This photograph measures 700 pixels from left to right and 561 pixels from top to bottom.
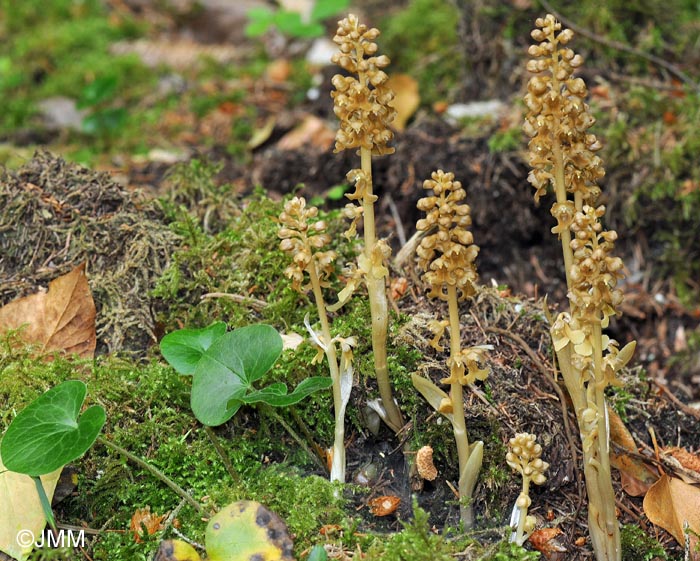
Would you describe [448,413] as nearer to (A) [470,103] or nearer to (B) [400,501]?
(B) [400,501]

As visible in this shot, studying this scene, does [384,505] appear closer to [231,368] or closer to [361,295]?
[231,368]

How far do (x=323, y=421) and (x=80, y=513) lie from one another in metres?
0.79

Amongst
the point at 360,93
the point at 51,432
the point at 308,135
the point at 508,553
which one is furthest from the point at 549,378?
the point at 308,135

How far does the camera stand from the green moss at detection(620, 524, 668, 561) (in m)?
2.27

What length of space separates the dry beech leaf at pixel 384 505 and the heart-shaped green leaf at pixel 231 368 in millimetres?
529

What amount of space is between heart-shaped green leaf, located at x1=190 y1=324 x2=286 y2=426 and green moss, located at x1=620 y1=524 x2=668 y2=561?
1.19m

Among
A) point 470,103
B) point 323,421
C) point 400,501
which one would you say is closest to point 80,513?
point 323,421

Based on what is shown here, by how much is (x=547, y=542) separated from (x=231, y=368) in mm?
1088

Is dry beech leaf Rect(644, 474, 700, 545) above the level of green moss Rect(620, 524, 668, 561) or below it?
above

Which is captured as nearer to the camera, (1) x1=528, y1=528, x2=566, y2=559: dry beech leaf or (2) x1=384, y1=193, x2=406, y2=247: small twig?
(1) x1=528, y1=528, x2=566, y2=559: dry beech leaf

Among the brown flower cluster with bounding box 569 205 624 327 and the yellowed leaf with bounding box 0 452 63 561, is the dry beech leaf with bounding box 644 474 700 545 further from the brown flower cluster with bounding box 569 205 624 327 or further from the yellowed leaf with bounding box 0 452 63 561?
the yellowed leaf with bounding box 0 452 63 561

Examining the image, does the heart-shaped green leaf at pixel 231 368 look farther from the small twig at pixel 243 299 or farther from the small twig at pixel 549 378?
the small twig at pixel 549 378

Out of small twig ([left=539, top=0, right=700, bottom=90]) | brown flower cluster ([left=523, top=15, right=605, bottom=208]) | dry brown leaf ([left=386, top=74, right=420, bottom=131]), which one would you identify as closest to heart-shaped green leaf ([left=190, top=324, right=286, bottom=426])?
brown flower cluster ([left=523, top=15, right=605, bottom=208])

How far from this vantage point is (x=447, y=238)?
6.55ft
